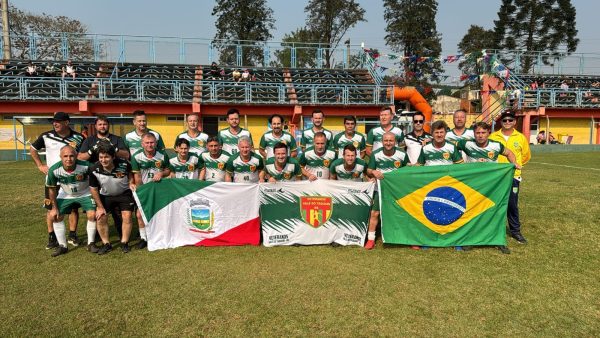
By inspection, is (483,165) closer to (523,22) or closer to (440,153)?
(440,153)

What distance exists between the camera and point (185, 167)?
6.20 metres

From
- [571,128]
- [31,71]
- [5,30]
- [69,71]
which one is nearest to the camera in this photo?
[31,71]

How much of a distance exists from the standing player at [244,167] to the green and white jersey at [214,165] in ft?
0.47

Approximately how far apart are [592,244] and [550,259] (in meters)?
1.12

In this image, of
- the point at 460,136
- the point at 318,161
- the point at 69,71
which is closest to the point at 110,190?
the point at 318,161

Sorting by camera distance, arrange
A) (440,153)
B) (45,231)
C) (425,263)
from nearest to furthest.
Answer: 1. (425,263)
2. (440,153)
3. (45,231)

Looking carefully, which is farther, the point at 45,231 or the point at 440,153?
the point at 45,231

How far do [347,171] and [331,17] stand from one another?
41.7m

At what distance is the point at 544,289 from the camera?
414cm

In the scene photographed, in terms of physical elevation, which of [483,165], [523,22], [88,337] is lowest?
[88,337]

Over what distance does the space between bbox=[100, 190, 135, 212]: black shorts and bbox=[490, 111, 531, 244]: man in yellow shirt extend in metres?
5.77

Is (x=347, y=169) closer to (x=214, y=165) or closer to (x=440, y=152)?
→ (x=440, y=152)

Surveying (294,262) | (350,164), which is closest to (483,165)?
(350,164)

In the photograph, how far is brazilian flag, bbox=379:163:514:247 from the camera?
558 centimetres
